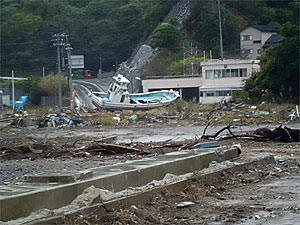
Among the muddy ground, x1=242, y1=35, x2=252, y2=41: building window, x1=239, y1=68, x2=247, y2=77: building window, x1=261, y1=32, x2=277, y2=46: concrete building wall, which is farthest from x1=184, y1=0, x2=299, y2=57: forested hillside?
the muddy ground

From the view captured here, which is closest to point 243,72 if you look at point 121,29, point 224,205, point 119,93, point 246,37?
point 119,93

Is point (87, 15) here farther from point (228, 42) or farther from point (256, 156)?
point (256, 156)

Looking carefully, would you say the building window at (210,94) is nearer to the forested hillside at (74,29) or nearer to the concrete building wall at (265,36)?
the concrete building wall at (265,36)

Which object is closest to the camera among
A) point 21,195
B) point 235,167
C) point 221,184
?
point 21,195

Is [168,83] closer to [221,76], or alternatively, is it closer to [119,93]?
[221,76]

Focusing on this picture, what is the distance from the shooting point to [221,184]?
11086 mm

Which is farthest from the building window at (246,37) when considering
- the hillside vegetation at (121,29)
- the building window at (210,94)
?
the building window at (210,94)

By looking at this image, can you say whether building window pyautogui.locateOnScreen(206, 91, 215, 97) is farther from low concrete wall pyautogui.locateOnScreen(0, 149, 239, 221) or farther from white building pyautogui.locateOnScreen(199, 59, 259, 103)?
→ low concrete wall pyautogui.locateOnScreen(0, 149, 239, 221)

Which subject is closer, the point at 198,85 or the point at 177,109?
the point at 177,109

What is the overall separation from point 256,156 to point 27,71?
8942 centimetres

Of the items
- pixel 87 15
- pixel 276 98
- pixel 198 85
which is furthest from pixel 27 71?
pixel 276 98

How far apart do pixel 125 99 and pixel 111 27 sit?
49283 millimetres

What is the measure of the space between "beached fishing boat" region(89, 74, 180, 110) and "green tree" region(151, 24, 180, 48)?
33717 mm

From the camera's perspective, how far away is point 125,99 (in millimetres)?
61688
